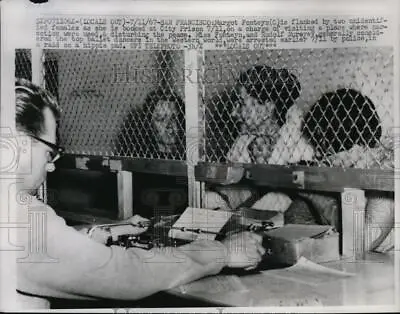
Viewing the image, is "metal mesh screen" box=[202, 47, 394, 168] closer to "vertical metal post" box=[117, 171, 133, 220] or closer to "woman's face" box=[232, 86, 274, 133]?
"woman's face" box=[232, 86, 274, 133]

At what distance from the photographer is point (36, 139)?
1.25 meters

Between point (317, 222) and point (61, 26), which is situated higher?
point (61, 26)

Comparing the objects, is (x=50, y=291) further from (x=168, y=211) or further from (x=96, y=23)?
(x=96, y=23)

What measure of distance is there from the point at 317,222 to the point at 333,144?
181 millimetres

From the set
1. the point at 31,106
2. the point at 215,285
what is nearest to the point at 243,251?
the point at 215,285

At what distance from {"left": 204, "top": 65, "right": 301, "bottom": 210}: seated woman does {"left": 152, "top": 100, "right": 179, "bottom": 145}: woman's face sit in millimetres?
134

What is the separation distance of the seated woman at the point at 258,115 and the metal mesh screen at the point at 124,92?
0.44 feet

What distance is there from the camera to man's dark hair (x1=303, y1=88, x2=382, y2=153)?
1223mm

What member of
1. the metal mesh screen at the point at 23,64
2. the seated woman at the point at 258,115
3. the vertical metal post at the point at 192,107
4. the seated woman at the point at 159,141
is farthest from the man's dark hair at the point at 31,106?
the seated woman at the point at 258,115

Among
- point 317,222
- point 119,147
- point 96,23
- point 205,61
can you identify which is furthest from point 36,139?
point 317,222

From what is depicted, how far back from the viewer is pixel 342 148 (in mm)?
1229

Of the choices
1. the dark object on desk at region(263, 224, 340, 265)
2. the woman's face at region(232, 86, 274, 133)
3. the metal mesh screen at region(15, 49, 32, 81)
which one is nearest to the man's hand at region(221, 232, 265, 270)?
the dark object on desk at region(263, 224, 340, 265)

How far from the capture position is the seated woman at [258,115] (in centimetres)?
124

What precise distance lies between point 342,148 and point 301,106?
0.43ft
